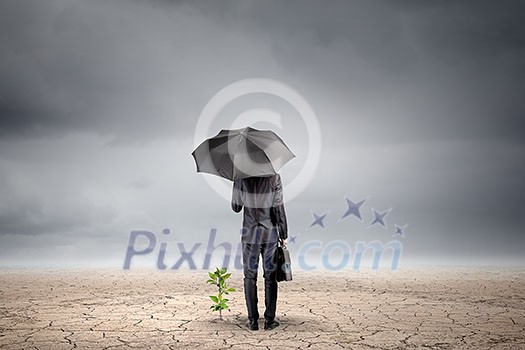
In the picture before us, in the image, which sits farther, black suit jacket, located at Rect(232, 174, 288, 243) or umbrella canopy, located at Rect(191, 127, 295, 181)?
black suit jacket, located at Rect(232, 174, 288, 243)

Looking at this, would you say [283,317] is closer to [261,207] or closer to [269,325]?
[269,325]

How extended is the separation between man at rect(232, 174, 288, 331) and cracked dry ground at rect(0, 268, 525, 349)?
76 cm

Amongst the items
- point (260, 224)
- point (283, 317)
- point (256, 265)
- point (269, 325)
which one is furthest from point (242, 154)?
point (283, 317)

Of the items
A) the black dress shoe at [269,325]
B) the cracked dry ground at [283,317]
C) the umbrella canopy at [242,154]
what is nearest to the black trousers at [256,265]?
the black dress shoe at [269,325]

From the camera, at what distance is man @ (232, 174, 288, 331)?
264 inches

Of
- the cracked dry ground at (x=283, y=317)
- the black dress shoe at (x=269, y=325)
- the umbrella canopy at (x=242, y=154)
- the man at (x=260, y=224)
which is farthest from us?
the black dress shoe at (x=269, y=325)

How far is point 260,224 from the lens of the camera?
670cm

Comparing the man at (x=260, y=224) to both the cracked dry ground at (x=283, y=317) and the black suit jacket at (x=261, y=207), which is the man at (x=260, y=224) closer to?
the black suit jacket at (x=261, y=207)

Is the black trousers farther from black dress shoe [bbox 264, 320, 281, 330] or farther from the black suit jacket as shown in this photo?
black dress shoe [bbox 264, 320, 281, 330]

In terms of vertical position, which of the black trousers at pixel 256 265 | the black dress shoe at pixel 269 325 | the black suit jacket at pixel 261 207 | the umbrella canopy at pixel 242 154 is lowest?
the black dress shoe at pixel 269 325

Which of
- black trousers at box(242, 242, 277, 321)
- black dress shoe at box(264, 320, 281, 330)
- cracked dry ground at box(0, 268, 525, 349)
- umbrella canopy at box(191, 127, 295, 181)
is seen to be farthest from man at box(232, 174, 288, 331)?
cracked dry ground at box(0, 268, 525, 349)

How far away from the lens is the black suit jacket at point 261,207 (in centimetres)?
671

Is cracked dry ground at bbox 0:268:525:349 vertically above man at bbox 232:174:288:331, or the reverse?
man at bbox 232:174:288:331

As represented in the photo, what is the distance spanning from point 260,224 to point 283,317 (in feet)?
6.61
